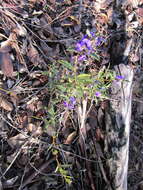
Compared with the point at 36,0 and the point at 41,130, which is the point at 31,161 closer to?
the point at 41,130

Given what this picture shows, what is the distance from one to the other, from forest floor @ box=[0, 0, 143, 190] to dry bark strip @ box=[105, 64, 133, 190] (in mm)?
75

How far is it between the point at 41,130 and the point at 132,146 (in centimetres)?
94

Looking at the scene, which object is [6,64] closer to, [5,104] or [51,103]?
[5,104]

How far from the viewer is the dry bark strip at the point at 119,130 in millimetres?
2041

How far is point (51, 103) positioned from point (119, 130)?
0.61 m

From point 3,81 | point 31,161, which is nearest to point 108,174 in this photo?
point 31,161

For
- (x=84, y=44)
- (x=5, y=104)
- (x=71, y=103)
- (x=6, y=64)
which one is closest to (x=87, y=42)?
(x=84, y=44)

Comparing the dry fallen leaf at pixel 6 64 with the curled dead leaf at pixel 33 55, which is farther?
the curled dead leaf at pixel 33 55

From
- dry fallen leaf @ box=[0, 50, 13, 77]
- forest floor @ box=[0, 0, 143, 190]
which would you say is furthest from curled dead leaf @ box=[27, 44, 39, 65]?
dry fallen leaf @ box=[0, 50, 13, 77]

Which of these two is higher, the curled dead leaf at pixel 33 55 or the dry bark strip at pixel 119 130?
the curled dead leaf at pixel 33 55

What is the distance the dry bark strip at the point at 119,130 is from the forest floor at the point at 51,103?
0.25 feet

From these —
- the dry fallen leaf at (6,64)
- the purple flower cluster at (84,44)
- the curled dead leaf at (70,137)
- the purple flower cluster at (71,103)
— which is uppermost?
the purple flower cluster at (84,44)

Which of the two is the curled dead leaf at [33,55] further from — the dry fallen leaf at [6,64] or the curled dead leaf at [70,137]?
the curled dead leaf at [70,137]

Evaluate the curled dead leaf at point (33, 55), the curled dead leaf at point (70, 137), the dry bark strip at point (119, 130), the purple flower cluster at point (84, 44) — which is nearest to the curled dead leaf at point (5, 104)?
the curled dead leaf at point (33, 55)
